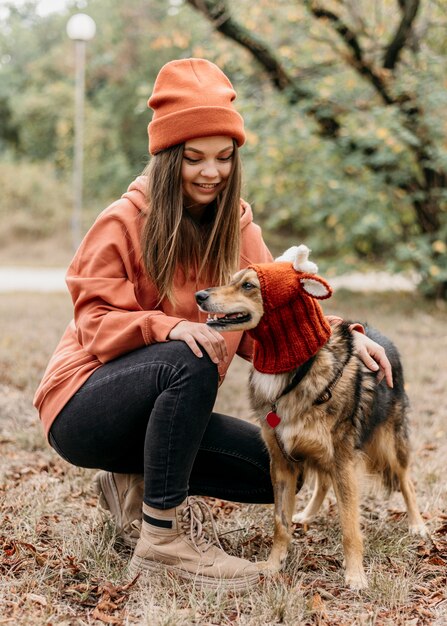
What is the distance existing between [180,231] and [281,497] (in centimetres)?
109

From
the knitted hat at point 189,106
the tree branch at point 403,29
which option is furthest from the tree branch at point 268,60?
the knitted hat at point 189,106

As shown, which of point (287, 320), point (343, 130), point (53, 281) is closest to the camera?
point (287, 320)

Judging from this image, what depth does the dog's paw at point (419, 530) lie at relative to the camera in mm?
2945

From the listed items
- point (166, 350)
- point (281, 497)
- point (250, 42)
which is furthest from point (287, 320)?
point (250, 42)

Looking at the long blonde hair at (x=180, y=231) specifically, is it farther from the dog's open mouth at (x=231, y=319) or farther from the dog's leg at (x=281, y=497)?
the dog's leg at (x=281, y=497)

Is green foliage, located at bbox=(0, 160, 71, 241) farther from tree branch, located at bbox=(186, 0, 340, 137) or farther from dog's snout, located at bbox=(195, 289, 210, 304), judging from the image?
dog's snout, located at bbox=(195, 289, 210, 304)

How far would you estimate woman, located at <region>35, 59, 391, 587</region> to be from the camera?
2359mm

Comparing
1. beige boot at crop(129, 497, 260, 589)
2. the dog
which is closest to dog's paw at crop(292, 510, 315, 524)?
the dog

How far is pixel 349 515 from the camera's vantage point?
264cm

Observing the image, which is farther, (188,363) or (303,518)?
(303,518)

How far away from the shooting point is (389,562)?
8.87 ft

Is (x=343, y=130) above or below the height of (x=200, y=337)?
below

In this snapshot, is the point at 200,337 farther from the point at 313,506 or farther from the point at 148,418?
the point at 313,506

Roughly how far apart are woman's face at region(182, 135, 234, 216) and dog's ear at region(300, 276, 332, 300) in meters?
0.55
